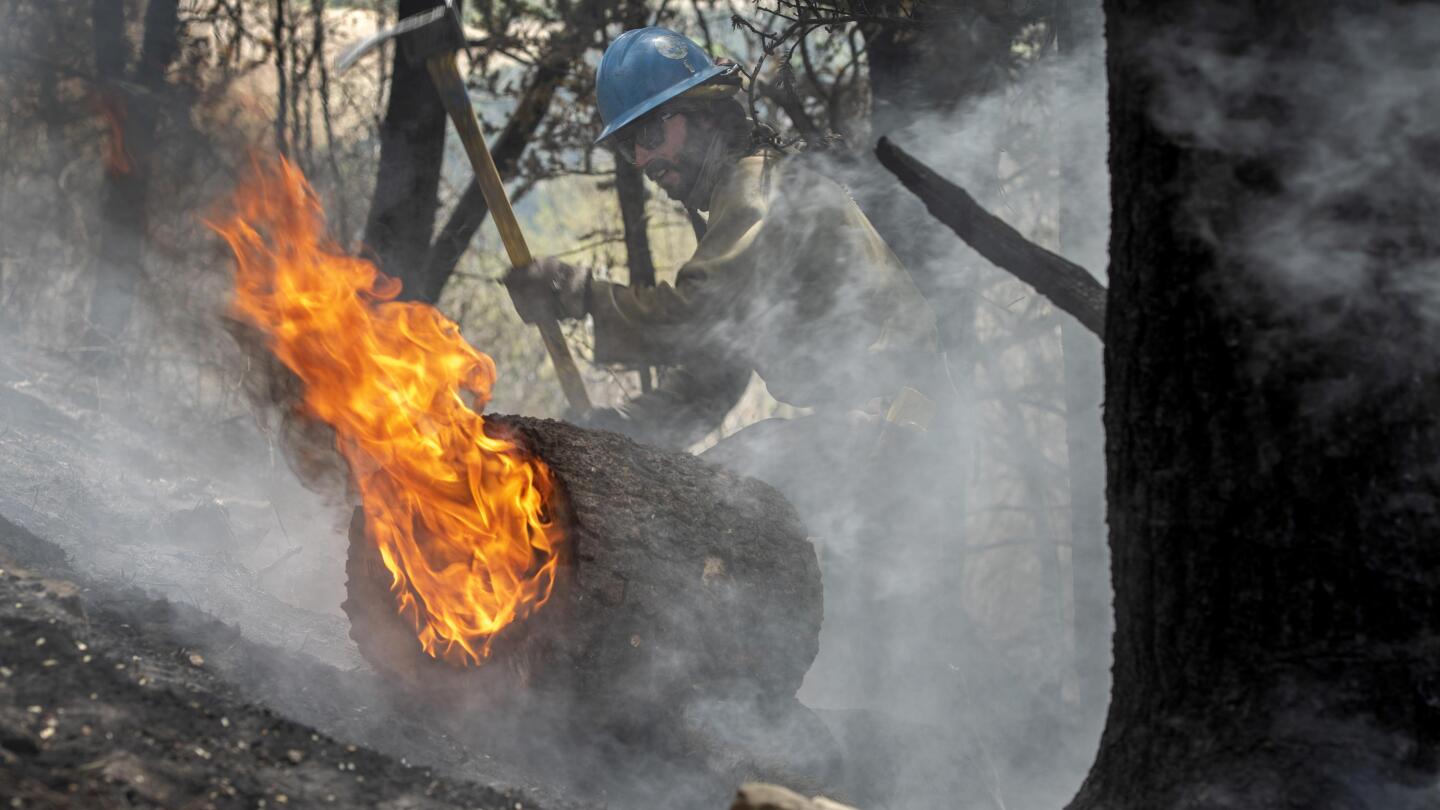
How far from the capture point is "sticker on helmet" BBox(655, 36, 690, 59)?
5199 mm

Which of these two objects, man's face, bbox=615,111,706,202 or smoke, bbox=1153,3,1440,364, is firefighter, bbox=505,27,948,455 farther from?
smoke, bbox=1153,3,1440,364

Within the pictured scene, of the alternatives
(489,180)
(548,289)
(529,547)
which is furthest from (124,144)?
(529,547)

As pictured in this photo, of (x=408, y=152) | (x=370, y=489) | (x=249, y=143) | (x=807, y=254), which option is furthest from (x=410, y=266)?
(x=370, y=489)

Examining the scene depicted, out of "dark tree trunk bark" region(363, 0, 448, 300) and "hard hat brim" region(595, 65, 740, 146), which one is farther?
"dark tree trunk bark" region(363, 0, 448, 300)

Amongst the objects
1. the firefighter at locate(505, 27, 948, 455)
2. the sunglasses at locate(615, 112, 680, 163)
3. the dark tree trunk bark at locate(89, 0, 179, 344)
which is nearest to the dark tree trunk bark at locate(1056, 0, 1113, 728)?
the firefighter at locate(505, 27, 948, 455)

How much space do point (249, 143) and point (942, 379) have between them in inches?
202

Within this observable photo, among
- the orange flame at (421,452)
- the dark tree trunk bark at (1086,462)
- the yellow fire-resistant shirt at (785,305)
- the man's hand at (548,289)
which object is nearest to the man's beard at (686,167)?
the yellow fire-resistant shirt at (785,305)

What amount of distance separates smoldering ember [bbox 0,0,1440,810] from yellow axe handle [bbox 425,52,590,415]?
0.02m

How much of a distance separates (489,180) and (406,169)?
2172mm

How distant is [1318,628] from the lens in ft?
7.51

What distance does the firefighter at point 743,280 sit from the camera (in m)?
5.04

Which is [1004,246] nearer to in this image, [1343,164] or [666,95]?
[1343,164]

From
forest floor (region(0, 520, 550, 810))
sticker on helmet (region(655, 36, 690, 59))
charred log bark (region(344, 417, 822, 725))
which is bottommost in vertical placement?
forest floor (region(0, 520, 550, 810))

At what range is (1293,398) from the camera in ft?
7.53
